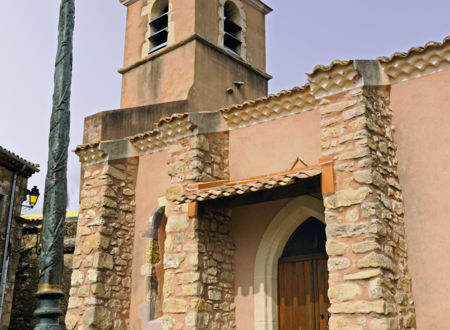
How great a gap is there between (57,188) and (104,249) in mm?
5228

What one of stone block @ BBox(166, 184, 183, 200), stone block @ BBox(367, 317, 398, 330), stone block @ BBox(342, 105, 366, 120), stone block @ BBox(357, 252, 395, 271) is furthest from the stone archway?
stone block @ BBox(367, 317, 398, 330)

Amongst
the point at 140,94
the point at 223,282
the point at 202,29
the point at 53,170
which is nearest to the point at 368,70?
the point at 223,282

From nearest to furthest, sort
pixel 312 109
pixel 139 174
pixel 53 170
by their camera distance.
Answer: pixel 53 170 < pixel 312 109 < pixel 139 174

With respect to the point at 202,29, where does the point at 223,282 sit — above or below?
below

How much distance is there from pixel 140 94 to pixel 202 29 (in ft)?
7.59

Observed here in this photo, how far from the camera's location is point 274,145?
27.2 ft

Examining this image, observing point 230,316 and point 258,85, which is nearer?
point 230,316

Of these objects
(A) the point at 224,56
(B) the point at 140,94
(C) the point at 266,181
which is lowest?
(C) the point at 266,181

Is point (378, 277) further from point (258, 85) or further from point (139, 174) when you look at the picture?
point (258, 85)

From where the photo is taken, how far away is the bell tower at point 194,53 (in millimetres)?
12617

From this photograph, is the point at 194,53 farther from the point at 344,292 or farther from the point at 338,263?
the point at 344,292

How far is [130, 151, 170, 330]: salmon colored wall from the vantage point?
9195 millimetres

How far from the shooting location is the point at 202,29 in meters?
13.0

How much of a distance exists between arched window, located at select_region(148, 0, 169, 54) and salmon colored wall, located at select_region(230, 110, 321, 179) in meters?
6.17
